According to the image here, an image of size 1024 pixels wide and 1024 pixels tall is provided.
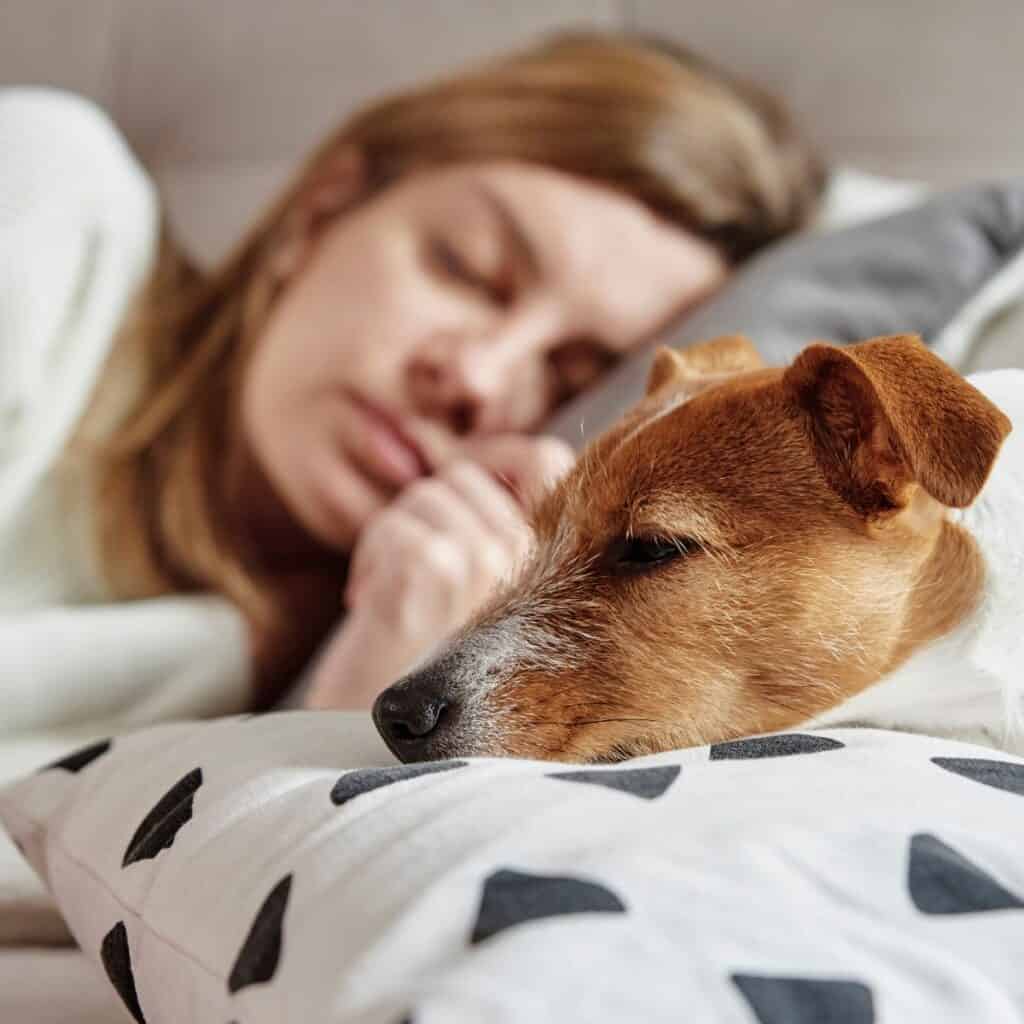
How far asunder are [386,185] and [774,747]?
133cm

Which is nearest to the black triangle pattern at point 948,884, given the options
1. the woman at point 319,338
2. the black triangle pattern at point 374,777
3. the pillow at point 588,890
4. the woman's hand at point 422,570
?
the pillow at point 588,890

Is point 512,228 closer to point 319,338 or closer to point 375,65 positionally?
point 319,338

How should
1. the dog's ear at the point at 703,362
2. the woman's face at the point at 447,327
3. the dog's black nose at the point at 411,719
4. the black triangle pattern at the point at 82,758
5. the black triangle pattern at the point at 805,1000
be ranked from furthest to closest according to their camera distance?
the woman's face at the point at 447,327
the dog's ear at the point at 703,362
the black triangle pattern at the point at 82,758
the dog's black nose at the point at 411,719
the black triangle pattern at the point at 805,1000

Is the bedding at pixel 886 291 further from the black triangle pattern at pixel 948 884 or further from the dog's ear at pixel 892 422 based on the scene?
the black triangle pattern at pixel 948 884

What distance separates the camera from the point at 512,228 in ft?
5.00

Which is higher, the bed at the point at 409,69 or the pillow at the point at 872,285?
the bed at the point at 409,69

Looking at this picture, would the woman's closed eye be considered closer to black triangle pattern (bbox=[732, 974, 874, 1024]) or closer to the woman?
the woman

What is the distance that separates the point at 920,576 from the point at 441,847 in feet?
1.18

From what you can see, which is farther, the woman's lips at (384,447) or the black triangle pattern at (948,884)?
the woman's lips at (384,447)

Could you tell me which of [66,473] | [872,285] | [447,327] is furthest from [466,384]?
[66,473]

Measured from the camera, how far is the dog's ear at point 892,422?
0.59 m

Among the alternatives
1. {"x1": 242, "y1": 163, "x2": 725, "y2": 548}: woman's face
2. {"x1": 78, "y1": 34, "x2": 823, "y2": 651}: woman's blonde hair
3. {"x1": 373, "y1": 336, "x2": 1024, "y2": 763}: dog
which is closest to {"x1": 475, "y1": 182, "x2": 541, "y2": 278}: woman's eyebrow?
{"x1": 242, "y1": 163, "x2": 725, "y2": 548}: woman's face

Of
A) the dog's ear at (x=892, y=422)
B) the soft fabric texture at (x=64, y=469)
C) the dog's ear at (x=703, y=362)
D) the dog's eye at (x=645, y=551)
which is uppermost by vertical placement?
the dog's ear at (x=892, y=422)

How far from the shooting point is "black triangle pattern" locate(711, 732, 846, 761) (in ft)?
1.89
